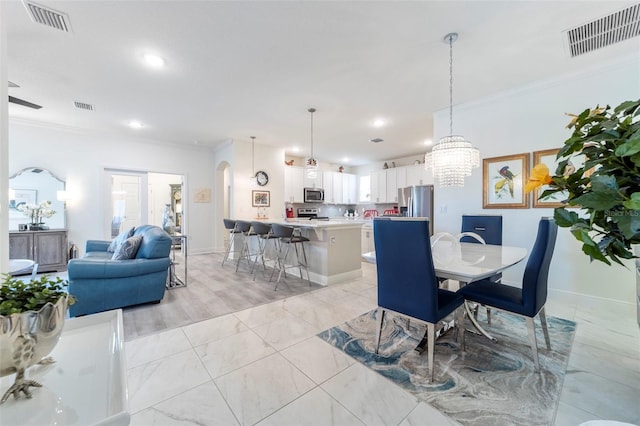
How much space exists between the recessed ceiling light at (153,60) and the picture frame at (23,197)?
3921mm

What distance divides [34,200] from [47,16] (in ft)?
13.3

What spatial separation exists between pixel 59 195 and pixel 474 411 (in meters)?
6.70

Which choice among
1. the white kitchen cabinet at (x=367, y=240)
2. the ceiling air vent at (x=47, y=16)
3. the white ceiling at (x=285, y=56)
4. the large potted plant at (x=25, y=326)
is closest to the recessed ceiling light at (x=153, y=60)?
the white ceiling at (x=285, y=56)

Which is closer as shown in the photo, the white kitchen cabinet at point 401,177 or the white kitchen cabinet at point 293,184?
the white kitchen cabinet at point 401,177

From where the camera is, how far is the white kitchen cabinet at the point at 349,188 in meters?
7.95

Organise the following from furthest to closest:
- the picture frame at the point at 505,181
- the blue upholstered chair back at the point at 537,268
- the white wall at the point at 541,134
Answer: the picture frame at the point at 505,181 → the white wall at the point at 541,134 → the blue upholstered chair back at the point at 537,268

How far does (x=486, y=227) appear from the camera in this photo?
9.75 ft

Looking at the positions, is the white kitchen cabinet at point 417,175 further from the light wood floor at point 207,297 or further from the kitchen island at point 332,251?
the light wood floor at point 207,297

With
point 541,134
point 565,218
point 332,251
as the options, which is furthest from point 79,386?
point 541,134

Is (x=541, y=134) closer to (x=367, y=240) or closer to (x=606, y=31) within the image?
(x=606, y=31)

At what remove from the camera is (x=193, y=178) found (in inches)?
246

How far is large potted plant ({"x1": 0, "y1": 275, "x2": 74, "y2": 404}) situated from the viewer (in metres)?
0.68

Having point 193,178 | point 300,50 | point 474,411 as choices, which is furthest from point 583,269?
point 193,178

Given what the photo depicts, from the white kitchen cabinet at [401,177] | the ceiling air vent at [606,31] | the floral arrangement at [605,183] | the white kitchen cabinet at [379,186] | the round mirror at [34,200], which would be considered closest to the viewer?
the floral arrangement at [605,183]
